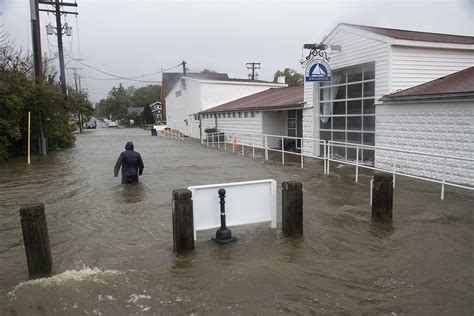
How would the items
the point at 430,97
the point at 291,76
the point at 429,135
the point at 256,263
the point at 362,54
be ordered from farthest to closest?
the point at 291,76, the point at 362,54, the point at 429,135, the point at 430,97, the point at 256,263

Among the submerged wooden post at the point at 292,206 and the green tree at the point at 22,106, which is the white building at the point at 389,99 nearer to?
the submerged wooden post at the point at 292,206

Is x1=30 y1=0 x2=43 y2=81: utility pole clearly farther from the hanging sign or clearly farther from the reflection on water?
the reflection on water

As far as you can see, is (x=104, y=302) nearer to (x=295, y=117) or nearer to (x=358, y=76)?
(x=358, y=76)

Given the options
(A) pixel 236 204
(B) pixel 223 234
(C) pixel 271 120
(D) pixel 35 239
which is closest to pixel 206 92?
(C) pixel 271 120

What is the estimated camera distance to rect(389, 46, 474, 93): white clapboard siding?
13.0 m

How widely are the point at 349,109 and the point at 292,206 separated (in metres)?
9.82

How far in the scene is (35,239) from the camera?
4.93 metres

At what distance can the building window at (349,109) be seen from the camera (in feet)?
46.3

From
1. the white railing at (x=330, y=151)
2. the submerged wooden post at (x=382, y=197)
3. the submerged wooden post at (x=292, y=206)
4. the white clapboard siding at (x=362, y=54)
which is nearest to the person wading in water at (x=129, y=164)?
Answer: the white railing at (x=330, y=151)

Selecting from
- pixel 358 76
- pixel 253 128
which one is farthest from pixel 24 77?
pixel 358 76

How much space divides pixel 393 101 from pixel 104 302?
35.8ft

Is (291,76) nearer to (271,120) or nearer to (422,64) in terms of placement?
(271,120)

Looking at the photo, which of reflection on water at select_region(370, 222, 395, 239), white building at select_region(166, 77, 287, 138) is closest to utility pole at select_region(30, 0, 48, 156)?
white building at select_region(166, 77, 287, 138)

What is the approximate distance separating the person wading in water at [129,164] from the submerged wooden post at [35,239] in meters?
5.96
